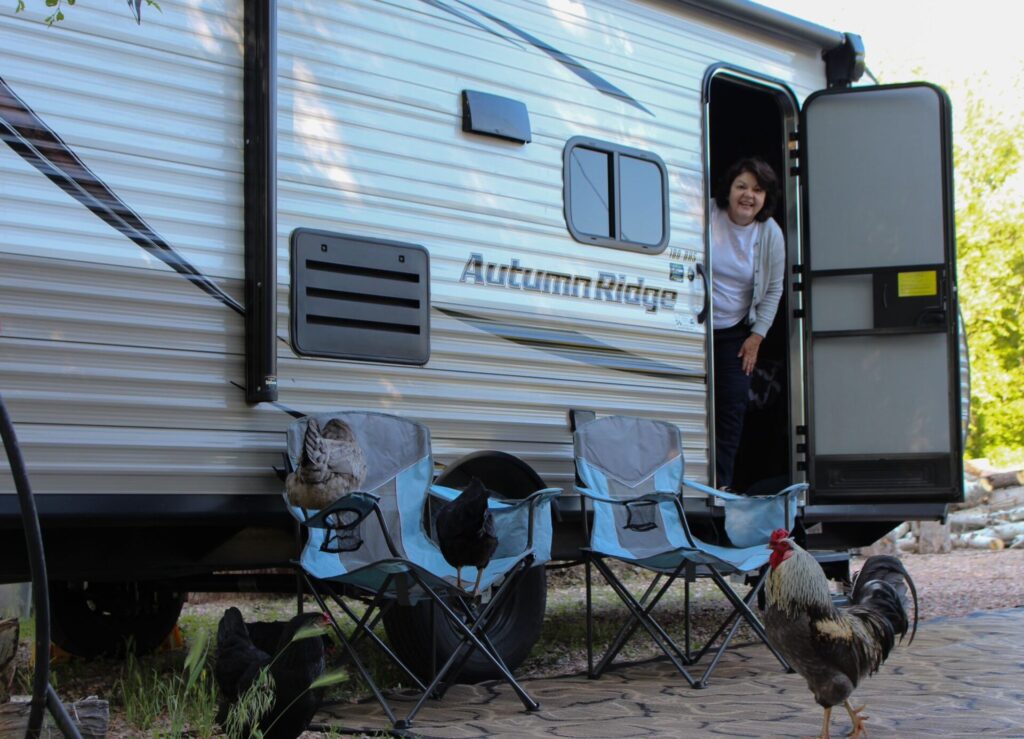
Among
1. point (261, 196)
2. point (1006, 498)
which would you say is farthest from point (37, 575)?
point (1006, 498)

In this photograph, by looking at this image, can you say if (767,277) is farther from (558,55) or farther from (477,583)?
(477,583)

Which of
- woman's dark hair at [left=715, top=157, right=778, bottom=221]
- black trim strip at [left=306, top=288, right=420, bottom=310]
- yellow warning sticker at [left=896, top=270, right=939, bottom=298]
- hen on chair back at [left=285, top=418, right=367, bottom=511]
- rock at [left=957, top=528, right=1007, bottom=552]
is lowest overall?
rock at [left=957, top=528, right=1007, bottom=552]

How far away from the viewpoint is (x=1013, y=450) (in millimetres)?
19797

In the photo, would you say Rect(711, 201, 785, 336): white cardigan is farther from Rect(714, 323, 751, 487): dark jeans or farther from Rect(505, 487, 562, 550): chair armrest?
Rect(505, 487, 562, 550): chair armrest

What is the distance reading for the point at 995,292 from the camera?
19828 millimetres

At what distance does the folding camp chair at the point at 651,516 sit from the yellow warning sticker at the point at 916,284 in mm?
1371

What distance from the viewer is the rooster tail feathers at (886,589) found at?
3.87 meters

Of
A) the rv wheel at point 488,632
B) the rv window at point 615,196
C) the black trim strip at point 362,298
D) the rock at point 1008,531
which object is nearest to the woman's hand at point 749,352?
the rv window at point 615,196

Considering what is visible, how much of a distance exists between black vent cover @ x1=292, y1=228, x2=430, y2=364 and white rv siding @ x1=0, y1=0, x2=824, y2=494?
46mm

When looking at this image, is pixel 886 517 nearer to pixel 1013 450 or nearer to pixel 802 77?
pixel 802 77

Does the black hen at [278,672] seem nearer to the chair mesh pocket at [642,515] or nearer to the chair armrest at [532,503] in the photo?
the chair armrest at [532,503]

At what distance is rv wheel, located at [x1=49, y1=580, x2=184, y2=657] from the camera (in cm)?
503

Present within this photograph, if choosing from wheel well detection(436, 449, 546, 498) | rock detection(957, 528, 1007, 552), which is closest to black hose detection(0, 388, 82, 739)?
wheel well detection(436, 449, 546, 498)

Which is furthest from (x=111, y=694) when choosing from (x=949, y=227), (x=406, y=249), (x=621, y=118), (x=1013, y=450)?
(x=1013, y=450)
